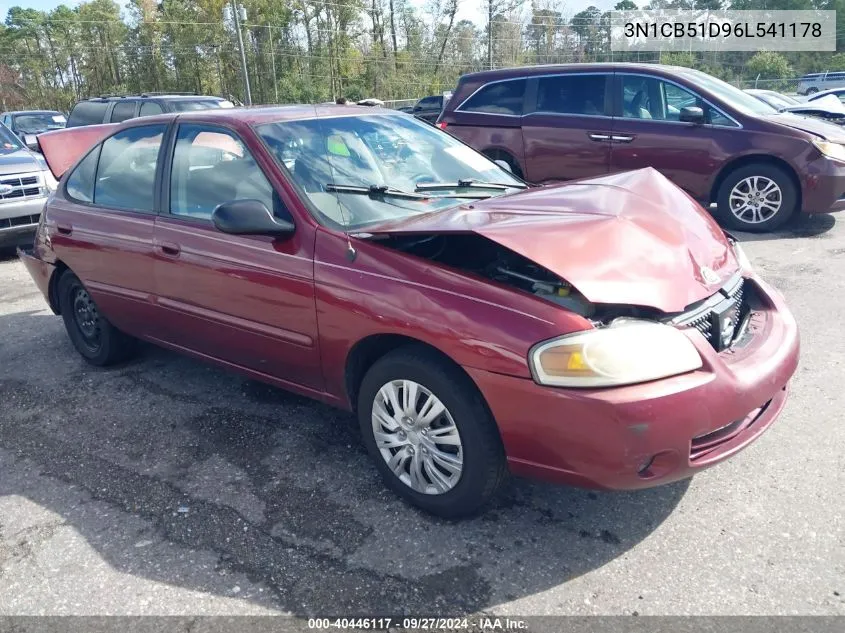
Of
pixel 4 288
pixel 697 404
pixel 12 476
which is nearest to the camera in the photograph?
pixel 697 404

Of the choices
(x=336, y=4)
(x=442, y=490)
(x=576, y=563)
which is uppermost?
(x=336, y=4)

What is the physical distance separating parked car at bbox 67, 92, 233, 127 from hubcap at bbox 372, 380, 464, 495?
1024 centimetres

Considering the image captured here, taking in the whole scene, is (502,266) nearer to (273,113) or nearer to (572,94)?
(273,113)

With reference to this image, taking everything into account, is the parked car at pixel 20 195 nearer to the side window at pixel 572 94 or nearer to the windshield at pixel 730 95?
the side window at pixel 572 94

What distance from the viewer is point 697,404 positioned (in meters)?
2.42

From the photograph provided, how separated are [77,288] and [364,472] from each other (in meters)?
2.75

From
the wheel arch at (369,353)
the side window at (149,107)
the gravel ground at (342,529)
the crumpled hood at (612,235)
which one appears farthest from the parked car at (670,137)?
the side window at (149,107)

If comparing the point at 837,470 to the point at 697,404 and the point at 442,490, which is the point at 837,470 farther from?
the point at 442,490

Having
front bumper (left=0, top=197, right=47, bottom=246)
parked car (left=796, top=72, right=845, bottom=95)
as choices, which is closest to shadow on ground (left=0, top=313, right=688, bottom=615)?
front bumper (left=0, top=197, right=47, bottom=246)

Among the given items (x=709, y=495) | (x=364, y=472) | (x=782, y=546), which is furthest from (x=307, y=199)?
(x=782, y=546)

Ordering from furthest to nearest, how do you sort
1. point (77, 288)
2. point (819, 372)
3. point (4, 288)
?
point (4, 288)
point (77, 288)
point (819, 372)

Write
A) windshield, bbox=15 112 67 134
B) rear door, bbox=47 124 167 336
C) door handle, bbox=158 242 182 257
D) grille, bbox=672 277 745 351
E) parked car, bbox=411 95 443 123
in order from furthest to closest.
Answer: parked car, bbox=411 95 443 123
windshield, bbox=15 112 67 134
rear door, bbox=47 124 167 336
door handle, bbox=158 242 182 257
grille, bbox=672 277 745 351

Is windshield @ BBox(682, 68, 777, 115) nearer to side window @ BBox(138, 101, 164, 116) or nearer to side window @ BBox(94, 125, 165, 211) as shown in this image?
side window @ BBox(94, 125, 165, 211)

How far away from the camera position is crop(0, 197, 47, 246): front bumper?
26.1 ft
